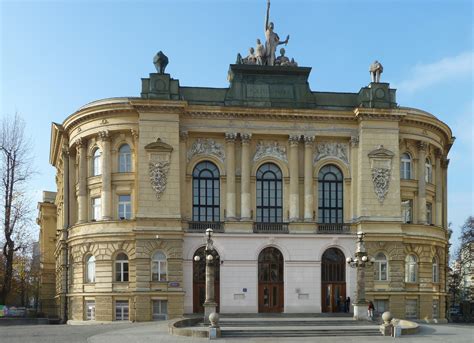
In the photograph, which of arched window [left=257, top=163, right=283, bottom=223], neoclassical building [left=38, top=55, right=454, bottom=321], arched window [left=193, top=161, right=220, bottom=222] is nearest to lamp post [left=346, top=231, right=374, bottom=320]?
neoclassical building [left=38, top=55, right=454, bottom=321]

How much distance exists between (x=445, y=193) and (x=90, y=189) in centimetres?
2917

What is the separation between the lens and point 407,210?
175ft

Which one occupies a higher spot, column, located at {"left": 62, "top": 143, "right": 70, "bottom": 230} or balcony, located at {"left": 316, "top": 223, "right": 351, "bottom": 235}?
column, located at {"left": 62, "top": 143, "right": 70, "bottom": 230}

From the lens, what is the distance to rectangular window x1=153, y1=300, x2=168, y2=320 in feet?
159

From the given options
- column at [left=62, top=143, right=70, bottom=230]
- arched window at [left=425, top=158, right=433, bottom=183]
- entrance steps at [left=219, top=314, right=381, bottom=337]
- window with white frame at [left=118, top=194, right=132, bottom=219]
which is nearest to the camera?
entrance steps at [left=219, top=314, right=381, bottom=337]

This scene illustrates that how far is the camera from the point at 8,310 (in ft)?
174

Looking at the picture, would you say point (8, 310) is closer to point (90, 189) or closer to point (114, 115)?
point (90, 189)

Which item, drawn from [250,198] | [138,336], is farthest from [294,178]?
[138,336]

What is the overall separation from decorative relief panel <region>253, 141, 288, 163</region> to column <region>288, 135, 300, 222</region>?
2.23 ft

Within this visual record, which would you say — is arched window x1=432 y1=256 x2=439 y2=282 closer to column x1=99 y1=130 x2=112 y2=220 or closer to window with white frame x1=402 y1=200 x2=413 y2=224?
window with white frame x1=402 y1=200 x2=413 y2=224

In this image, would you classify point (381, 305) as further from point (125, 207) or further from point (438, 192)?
point (125, 207)

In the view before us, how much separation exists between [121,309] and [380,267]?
18.5 m

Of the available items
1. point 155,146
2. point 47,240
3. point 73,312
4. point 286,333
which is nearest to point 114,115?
point 155,146

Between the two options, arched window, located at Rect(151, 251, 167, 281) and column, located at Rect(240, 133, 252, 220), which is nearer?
arched window, located at Rect(151, 251, 167, 281)
